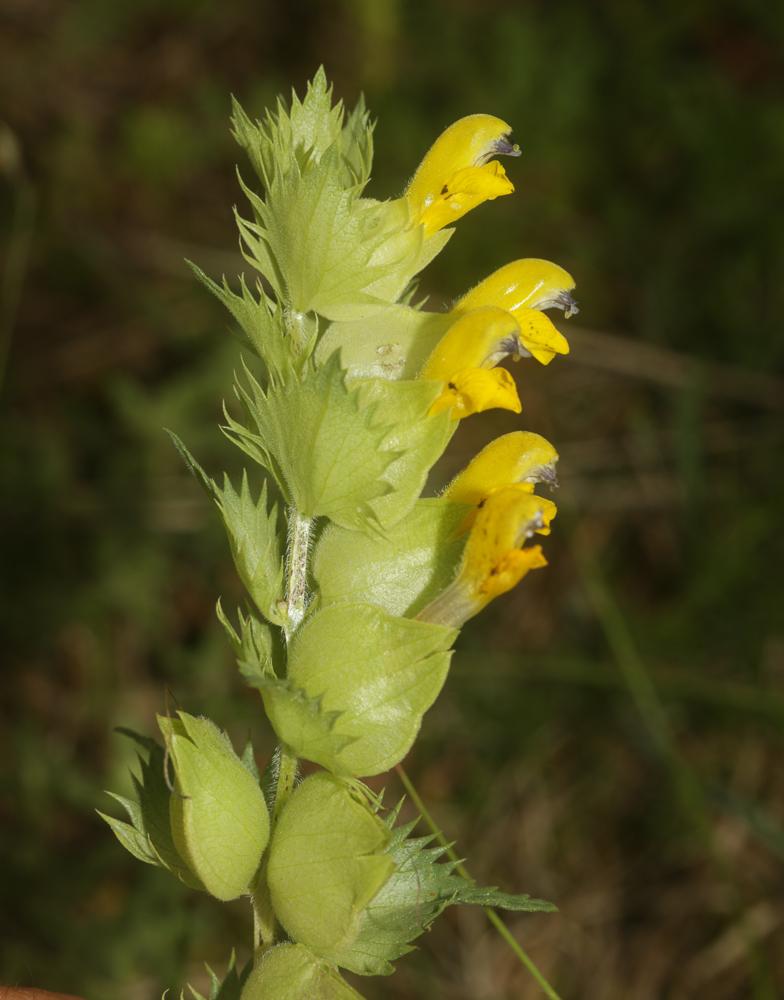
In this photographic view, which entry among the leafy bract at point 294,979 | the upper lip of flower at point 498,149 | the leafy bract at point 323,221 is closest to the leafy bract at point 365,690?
the leafy bract at point 294,979

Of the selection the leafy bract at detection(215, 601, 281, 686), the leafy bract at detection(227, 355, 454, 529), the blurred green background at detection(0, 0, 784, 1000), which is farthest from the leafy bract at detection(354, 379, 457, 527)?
the blurred green background at detection(0, 0, 784, 1000)

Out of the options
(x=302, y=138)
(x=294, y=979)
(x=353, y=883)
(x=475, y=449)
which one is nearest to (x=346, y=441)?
(x=302, y=138)

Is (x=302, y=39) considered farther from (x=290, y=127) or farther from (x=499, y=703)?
(x=290, y=127)

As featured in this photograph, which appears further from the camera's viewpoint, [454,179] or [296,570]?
[454,179]

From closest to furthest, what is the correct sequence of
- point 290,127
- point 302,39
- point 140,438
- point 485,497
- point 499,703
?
point 290,127
point 485,497
point 499,703
point 140,438
point 302,39

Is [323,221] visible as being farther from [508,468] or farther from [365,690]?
[365,690]

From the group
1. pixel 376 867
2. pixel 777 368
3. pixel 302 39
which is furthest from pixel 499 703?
pixel 302 39
